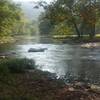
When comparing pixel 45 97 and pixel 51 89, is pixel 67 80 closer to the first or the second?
pixel 51 89

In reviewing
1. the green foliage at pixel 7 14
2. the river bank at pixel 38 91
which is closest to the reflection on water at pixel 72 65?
the river bank at pixel 38 91

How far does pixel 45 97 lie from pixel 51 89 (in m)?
1.55

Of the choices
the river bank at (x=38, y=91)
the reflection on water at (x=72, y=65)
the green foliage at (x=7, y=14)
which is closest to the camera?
the river bank at (x=38, y=91)

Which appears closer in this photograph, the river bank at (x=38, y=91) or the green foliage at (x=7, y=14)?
the river bank at (x=38, y=91)

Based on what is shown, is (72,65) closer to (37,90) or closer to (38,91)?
(37,90)

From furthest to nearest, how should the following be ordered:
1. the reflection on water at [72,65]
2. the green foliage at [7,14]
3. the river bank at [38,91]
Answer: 1. the green foliage at [7,14]
2. the reflection on water at [72,65]
3. the river bank at [38,91]

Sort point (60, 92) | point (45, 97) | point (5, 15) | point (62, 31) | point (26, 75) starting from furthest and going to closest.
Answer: point (62, 31)
point (5, 15)
point (26, 75)
point (60, 92)
point (45, 97)

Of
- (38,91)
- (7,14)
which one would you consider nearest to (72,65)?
(38,91)

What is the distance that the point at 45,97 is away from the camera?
420 inches

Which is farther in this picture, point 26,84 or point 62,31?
point 62,31

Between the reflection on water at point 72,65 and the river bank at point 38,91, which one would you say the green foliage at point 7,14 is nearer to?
the reflection on water at point 72,65

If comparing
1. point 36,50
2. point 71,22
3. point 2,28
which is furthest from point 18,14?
point 36,50

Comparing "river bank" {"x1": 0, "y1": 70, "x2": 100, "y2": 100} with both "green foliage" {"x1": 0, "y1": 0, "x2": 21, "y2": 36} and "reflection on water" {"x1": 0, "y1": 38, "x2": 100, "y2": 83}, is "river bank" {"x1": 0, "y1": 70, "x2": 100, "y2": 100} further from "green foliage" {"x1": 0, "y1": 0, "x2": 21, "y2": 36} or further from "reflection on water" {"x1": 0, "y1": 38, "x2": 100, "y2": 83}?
"green foliage" {"x1": 0, "y1": 0, "x2": 21, "y2": 36}

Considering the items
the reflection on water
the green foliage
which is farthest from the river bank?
the green foliage
